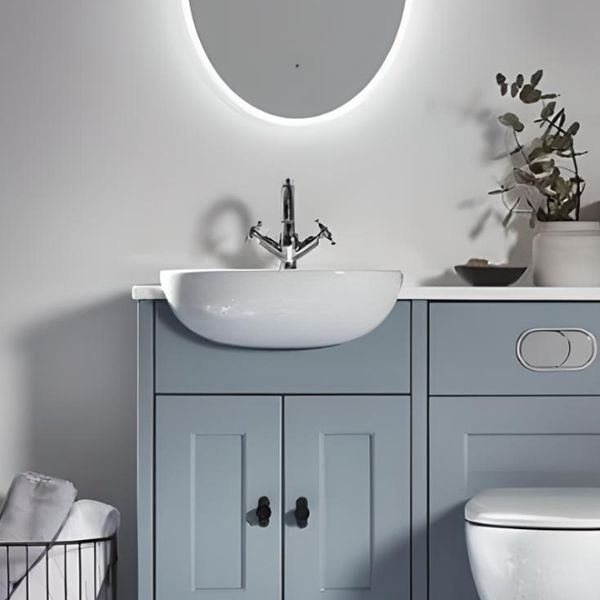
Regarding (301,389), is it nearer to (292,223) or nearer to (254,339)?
(254,339)

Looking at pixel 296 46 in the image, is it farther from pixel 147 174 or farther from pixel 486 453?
pixel 486 453

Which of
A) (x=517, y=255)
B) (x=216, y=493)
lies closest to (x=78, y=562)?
(x=216, y=493)

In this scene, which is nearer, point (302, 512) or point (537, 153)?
point (302, 512)

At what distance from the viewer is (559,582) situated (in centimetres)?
159

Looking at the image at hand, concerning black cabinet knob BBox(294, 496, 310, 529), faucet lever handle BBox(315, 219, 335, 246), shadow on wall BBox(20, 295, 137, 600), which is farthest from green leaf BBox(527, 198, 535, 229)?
shadow on wall BBox(20, 295, 137, 600)

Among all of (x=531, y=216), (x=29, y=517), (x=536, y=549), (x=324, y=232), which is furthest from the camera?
(x=531, y=216)

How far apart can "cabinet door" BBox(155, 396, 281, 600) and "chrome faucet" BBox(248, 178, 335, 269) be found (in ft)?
1.26

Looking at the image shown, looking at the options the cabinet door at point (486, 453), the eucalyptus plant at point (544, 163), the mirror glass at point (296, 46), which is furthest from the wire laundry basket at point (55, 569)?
the eucalyptus plant at point (544, 163)

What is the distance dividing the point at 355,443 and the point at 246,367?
27cm

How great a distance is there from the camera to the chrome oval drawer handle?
72.3 inches

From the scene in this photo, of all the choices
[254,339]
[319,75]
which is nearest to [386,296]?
[254,339]

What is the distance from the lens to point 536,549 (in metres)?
1.60

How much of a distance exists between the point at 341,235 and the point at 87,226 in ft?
2.02

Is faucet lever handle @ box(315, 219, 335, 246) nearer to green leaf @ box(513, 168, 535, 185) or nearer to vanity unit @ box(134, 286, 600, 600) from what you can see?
vanity unit @ box(134, 286, 600, 600)
